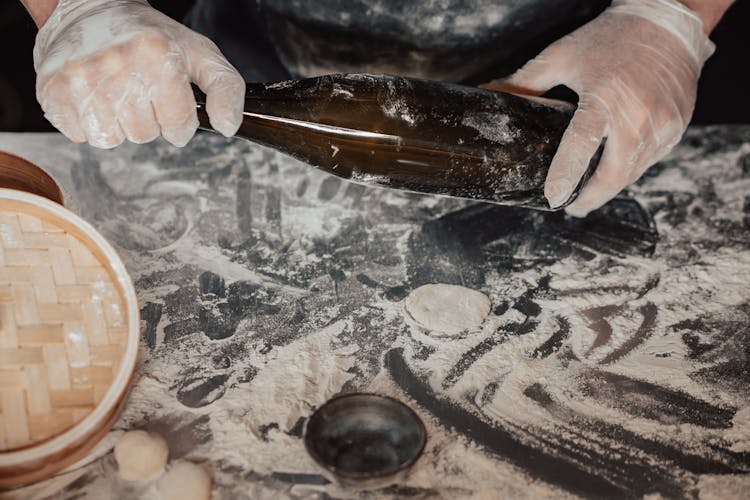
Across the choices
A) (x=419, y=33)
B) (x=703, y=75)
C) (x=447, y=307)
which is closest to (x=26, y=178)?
(x=447, y=307)

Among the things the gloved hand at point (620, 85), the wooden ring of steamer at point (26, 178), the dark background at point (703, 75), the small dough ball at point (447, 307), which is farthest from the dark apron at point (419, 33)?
the dark background at point (703, 75)

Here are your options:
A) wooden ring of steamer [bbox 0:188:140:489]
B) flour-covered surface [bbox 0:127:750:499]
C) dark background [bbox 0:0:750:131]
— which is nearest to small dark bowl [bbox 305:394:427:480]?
flour-covered surface [bbox 0:127:750:499]

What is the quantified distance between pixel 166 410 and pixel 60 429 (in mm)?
184

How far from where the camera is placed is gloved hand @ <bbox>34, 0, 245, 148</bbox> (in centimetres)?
103

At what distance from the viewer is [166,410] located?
3.42 ft

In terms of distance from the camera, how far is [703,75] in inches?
114

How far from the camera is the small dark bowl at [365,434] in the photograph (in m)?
0.91

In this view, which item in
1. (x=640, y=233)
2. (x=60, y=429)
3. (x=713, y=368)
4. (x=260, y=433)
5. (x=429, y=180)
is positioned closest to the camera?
(x=60, y=429)

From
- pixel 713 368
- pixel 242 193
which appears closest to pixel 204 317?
pixel 242 193

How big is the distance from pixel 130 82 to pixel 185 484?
0.67 meters

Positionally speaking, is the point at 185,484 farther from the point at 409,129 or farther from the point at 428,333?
the point at 409,129

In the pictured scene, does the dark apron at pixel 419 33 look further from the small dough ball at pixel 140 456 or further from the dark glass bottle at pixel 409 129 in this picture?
the small dough ball at pixel 140 456

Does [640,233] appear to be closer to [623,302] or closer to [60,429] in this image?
[623,302]

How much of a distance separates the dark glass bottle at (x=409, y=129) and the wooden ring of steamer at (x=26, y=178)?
36 cm
